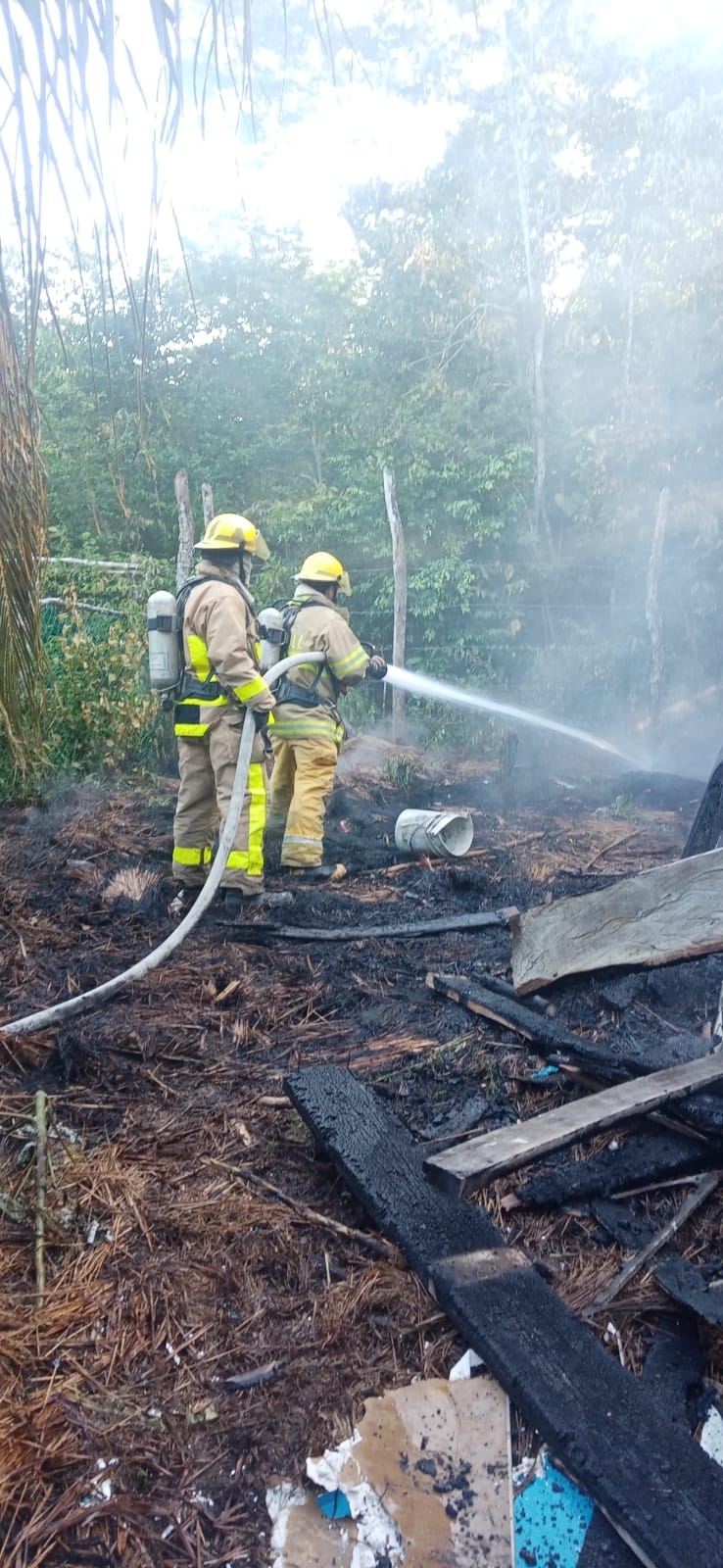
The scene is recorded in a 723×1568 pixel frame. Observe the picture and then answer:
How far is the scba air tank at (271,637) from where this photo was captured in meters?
6.89

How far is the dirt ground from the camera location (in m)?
1.91

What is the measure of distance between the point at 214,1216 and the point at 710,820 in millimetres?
3478

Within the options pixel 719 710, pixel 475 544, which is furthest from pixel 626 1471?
pixel 475 544

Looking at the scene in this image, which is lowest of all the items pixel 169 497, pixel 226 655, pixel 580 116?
pixel 226 655

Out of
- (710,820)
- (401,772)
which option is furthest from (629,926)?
(401,772)

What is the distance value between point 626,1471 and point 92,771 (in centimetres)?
740

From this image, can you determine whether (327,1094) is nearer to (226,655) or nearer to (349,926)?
(349,926)

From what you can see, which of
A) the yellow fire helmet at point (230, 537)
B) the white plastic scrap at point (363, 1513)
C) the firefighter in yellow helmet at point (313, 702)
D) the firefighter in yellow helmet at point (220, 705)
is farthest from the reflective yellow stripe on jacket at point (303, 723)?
the white plastic scrap at point (363, 1513)

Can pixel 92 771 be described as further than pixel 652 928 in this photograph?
Yes

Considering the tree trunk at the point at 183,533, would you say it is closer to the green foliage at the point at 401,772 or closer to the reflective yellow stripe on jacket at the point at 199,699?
the green foliage at the point at 401,772

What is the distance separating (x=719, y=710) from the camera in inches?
516

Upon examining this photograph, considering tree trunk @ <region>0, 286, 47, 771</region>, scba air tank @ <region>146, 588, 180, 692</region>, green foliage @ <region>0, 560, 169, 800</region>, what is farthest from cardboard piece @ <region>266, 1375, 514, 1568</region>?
green foliage @ <region>0, 560, 169, 800</region>

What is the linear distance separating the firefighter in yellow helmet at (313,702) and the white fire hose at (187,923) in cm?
16

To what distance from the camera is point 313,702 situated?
6.71 m
